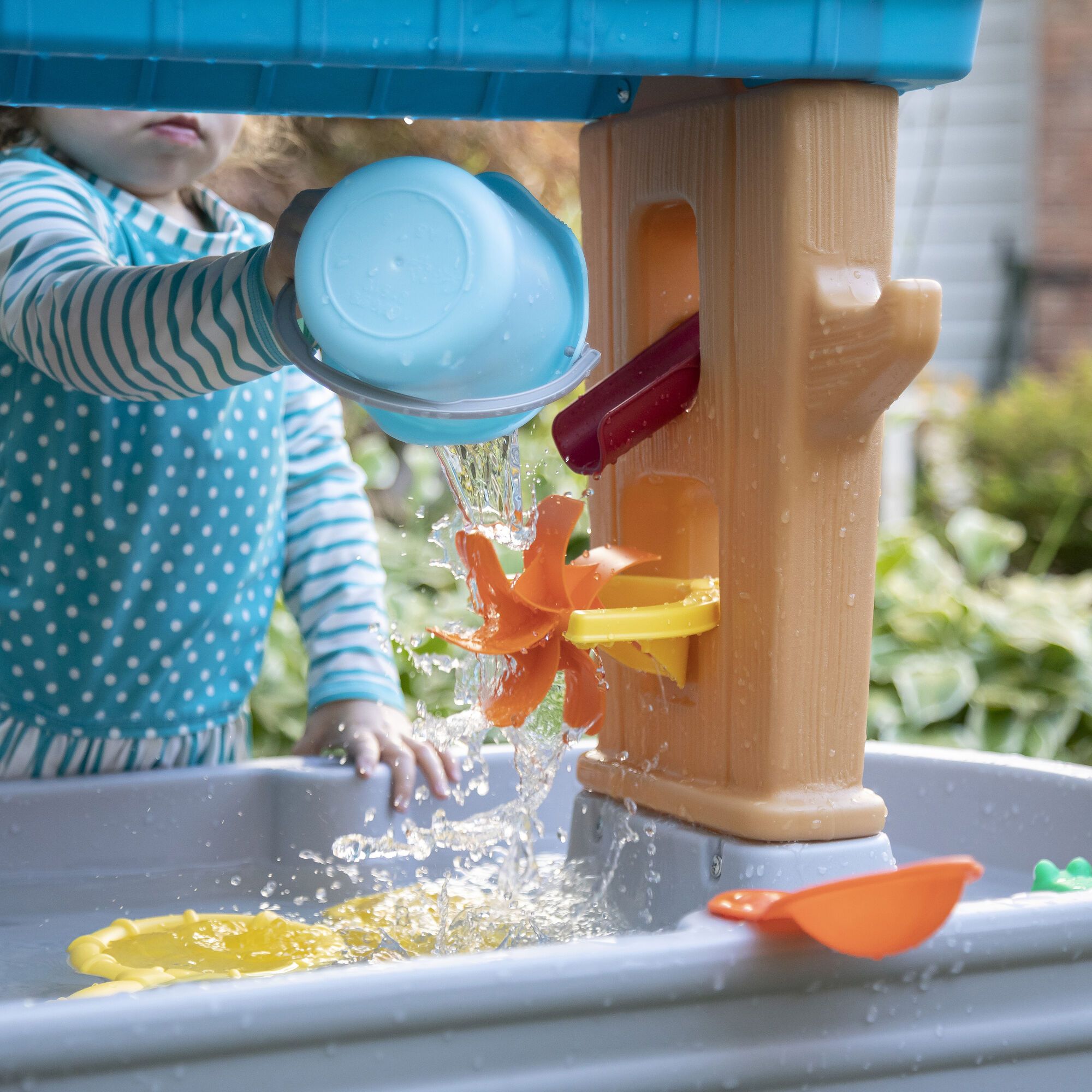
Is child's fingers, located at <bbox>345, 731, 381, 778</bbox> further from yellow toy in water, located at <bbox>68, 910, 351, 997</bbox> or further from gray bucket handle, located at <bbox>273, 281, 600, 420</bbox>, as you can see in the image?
gray bucket handle, located at <bbox>273, 281, 600, 420</bbox>

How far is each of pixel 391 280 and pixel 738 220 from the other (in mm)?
219

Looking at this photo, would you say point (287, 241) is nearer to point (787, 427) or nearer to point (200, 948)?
point (787, 427)

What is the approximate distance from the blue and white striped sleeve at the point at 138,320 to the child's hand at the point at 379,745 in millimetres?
333

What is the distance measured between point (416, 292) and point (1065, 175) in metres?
4.86

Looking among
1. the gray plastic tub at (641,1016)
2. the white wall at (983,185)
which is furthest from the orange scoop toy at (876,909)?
the white wall at (983,185)

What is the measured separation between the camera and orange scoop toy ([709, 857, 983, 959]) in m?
0.54

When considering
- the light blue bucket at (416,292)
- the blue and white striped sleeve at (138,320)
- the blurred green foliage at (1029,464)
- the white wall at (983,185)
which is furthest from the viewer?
the white wall at (983,185)

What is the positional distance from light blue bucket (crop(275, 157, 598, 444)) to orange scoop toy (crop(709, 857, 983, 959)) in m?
0.25

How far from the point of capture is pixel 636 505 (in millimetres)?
854

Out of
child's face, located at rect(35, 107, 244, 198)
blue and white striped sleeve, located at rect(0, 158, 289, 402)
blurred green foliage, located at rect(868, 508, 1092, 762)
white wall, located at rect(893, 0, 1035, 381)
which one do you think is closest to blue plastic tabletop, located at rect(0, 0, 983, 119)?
blue and white striped sleeve, located at rect(0, 158, 289, 402)

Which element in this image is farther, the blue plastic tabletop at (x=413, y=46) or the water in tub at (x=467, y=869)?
the water in tub at (x=467, y=869)

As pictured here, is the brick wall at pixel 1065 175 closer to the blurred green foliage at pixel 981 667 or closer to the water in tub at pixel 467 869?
the blurred green foliage at pixel 981 667

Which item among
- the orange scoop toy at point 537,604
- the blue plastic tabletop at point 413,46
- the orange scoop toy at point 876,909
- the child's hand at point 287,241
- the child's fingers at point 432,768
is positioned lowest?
the child's fingers at point 432,768

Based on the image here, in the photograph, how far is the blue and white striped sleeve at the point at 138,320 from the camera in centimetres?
71
